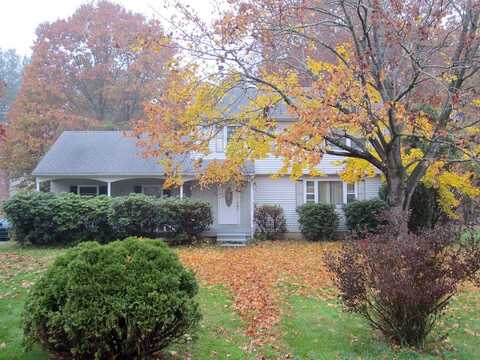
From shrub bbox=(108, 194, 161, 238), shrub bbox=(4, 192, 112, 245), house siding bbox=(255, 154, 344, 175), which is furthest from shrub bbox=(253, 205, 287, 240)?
shrub bbox=(4, 192, 112, 245)

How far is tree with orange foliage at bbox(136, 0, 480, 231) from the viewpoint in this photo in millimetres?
9328

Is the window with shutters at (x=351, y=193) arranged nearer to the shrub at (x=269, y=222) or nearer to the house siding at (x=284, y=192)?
the house siding at (x=284, y=192)

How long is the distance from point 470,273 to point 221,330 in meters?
3.10

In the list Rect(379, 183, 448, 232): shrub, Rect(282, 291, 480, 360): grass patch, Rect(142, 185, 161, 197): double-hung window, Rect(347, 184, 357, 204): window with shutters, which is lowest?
Rect(282, 291, 480, 360): grass patch

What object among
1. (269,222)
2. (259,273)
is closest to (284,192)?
(269,222)

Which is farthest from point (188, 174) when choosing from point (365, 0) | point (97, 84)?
point (97, 84)

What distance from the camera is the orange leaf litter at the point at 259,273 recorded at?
258 inches

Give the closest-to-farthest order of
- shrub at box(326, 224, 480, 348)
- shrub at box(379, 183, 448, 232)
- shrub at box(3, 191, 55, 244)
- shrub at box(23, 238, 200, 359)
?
shrub at box(23, 238, 200, 359) → shrub at box(326, 224, 480, 348) → shrub at box(3, 191, 55, 244) → shrub at box(379, 183, 448, 232)

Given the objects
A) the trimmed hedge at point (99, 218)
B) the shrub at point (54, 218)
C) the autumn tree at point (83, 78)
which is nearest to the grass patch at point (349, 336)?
the trimmed hedge at point (99, 218)

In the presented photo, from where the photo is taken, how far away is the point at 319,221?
16.8 m

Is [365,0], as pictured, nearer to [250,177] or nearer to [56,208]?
[250,177]

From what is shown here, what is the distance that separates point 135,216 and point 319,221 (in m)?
6.94

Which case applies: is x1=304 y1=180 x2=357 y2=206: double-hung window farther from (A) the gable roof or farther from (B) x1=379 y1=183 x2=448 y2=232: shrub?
(A) the gable roof

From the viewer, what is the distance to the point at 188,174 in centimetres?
1725
